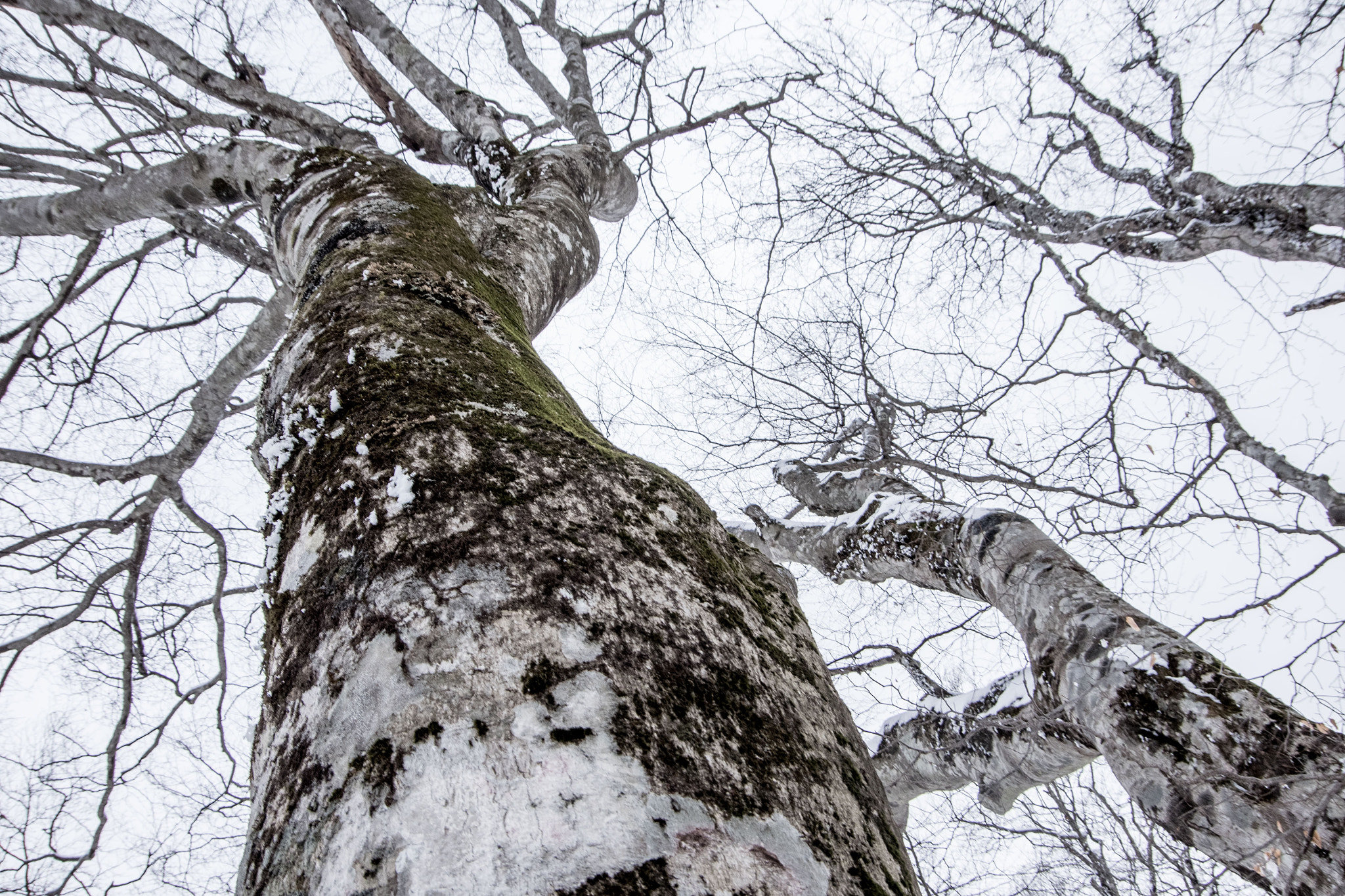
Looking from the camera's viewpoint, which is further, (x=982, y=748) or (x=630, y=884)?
(x=982, y=748)

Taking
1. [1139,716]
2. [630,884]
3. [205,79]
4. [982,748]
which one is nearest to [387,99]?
[205,79]

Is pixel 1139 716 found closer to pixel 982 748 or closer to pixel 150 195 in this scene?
pixel 982 748

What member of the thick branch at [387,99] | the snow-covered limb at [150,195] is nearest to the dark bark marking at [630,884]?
the snow-covered limb at [150,195]

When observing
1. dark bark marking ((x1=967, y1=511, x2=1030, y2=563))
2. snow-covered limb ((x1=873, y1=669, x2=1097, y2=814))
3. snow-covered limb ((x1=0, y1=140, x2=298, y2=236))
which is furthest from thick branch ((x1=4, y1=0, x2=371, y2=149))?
snow-covered limb ((x1=873, y1=669, x2=1097, y2=814))

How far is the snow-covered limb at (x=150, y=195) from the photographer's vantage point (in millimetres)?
2135

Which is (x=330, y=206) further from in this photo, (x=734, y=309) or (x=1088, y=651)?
(x=734, y=309)

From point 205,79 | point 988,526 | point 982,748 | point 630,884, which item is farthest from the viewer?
point 205,79

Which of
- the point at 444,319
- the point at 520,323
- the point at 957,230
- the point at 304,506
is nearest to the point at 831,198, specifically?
the point at 957,230

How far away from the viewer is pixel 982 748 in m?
2.88

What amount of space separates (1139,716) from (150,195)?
360 cm

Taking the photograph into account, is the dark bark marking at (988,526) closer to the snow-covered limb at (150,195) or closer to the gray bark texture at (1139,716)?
the gray bark texture at (1139,716)

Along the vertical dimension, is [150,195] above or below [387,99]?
below

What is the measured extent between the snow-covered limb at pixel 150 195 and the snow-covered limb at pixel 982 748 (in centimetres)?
308

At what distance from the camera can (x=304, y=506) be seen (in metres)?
0.88
